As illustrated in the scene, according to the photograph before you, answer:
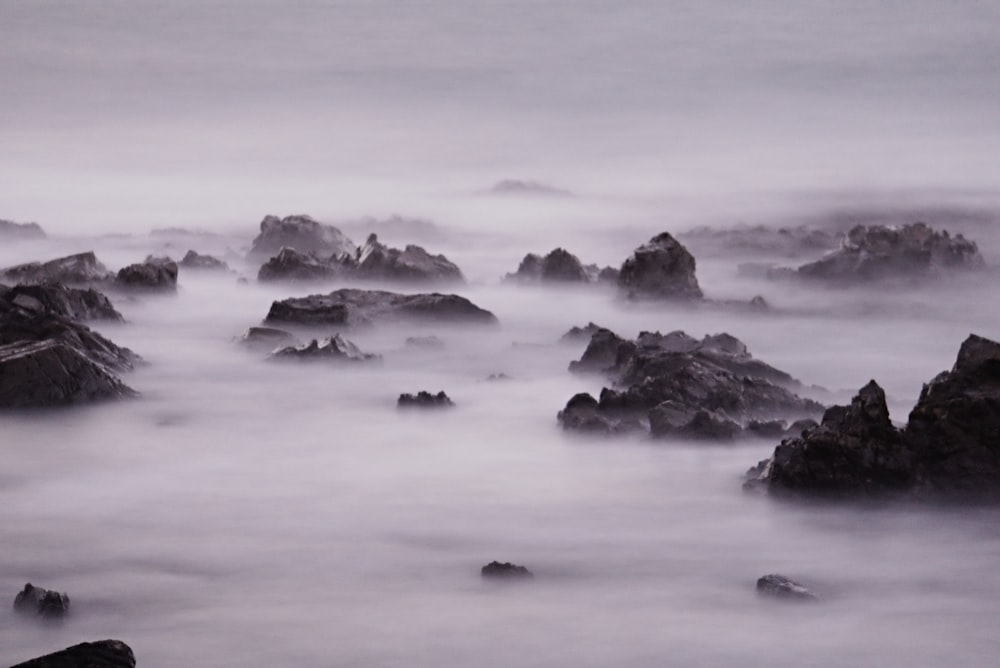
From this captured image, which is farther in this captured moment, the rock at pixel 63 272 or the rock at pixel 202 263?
the rock at pixel 202 263

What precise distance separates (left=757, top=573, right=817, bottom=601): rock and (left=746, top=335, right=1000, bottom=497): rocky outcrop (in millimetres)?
1442

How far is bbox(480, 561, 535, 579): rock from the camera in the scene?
9.02 meters

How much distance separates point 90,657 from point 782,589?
330 centimetres

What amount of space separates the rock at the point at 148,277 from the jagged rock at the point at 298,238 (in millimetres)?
3763

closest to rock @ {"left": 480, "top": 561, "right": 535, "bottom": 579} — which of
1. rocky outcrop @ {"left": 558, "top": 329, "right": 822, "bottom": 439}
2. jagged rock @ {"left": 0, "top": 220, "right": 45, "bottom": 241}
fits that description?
rocky outcrop @ {"left": 558, "top": 329, "right": 822, "bottom": 439}

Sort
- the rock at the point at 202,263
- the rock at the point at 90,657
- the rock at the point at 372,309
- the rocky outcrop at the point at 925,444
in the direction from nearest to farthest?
the rock at the point at 90,657 < the rocky outcrop at the point at 925,444 < the rock at the point at 372,309 < the rock at the point at 202,263

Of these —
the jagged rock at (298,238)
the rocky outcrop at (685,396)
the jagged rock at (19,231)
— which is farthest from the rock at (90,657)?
the jagged rock at (19,231)

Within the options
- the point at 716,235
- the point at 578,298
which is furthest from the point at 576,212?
the point at 578,298

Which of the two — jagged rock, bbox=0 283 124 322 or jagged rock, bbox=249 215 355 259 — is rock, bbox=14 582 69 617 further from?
jagged rock, bbox=249 215 355 259

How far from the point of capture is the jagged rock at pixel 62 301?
1446 cm

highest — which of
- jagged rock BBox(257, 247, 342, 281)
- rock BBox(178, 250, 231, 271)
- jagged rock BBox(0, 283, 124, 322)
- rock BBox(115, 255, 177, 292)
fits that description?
rock BBox(178, 250, 231, 271)

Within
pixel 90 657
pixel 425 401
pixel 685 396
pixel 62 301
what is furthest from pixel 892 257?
pixel 90 657

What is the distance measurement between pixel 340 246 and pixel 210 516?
1334 centimetres

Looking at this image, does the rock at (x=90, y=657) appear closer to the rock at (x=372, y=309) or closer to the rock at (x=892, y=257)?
the rock at (x=372, y=309)
